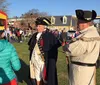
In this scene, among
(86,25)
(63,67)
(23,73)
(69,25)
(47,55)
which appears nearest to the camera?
Result: (86,25)

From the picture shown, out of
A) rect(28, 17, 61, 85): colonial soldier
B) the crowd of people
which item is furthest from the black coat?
the crowd of people

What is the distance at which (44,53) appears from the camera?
709 centimetres

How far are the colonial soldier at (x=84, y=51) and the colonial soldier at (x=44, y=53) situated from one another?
8.20ft

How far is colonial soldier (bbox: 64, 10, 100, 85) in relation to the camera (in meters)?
4.38

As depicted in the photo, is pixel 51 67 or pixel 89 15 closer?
pixel 89 15

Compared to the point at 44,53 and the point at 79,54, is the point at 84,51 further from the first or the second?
the point at 44,53

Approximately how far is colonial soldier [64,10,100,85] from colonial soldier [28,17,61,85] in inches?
98.5

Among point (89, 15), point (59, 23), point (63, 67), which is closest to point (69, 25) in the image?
point (59, 23)

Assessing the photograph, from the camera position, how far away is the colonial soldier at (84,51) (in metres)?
4.38

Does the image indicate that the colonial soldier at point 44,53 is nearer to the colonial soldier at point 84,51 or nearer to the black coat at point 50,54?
the black coat at point 50,54

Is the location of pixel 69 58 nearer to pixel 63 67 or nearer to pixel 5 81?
pixel 5 81

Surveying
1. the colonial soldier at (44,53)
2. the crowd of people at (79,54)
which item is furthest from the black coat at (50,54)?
the crowd of people at (79,54)

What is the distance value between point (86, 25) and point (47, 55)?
271 cm

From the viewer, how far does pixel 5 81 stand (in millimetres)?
4711
